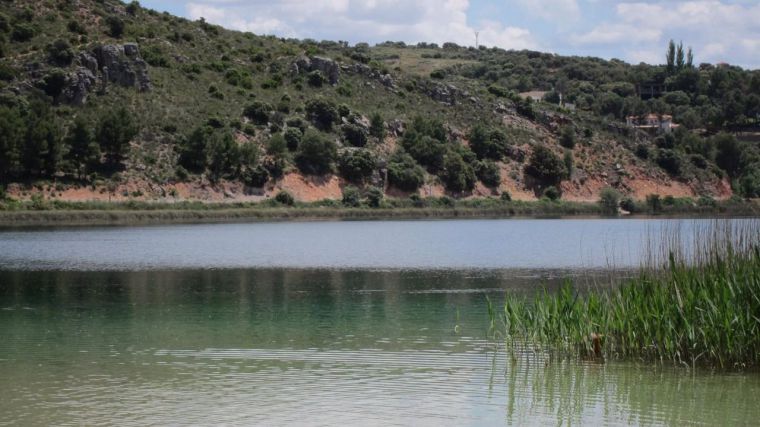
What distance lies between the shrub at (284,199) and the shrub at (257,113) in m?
14.2

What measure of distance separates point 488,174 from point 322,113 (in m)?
20.1

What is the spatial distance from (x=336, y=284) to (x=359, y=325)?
1156 cm

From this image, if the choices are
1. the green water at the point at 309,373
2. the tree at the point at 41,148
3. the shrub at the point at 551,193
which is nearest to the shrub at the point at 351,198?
the shrub at the point at 551,193

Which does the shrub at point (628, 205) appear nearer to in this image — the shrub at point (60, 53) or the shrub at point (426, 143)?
the shrub at point (426, 143)

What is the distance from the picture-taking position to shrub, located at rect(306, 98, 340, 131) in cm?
11400

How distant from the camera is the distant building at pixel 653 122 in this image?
155850mm

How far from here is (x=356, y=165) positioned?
349 ft

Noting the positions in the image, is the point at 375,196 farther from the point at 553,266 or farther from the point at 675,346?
the point at 675,346

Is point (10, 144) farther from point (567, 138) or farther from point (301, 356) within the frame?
point (567, 138)

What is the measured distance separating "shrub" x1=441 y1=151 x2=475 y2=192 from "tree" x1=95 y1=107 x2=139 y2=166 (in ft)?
116

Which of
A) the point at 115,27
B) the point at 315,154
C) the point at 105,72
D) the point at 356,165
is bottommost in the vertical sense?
the point at 356,165

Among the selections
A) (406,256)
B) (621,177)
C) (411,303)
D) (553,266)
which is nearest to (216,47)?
(621,177)

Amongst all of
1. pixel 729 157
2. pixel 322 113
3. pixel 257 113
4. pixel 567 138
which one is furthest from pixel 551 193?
pixel 257 113

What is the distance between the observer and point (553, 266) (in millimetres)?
45125
